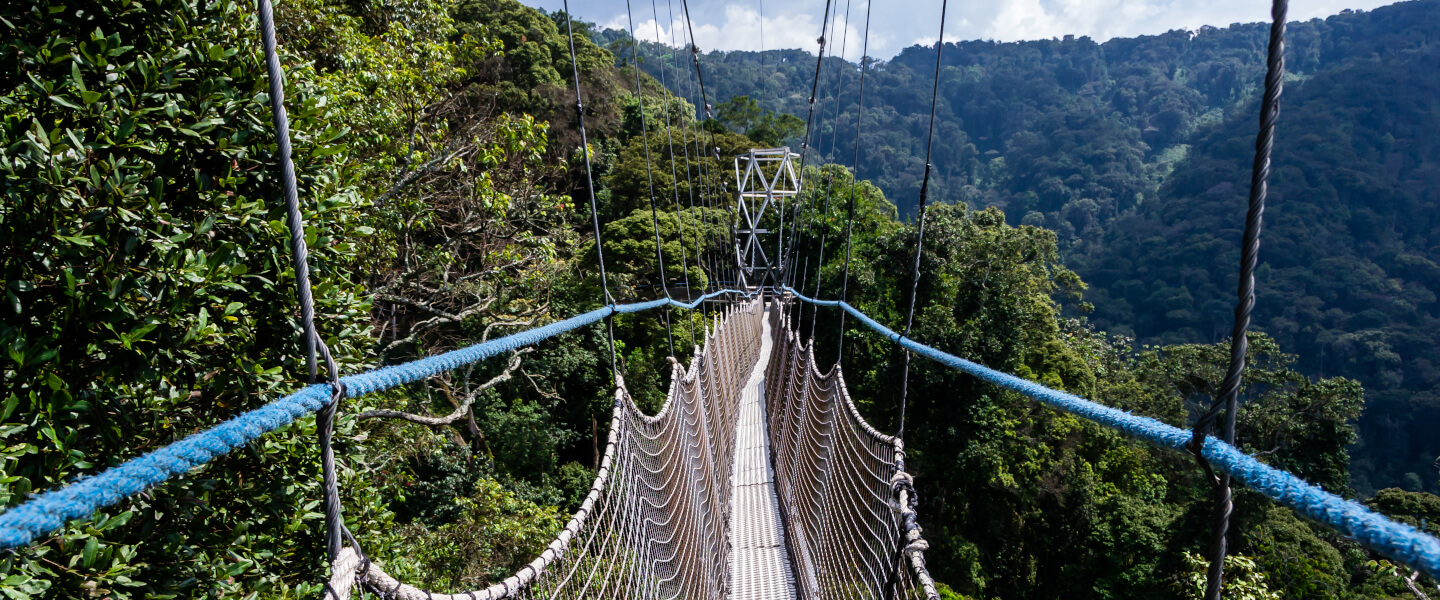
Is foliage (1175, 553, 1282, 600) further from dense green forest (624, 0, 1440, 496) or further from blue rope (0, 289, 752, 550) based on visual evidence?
blue rope (0, 289, 752, 550)

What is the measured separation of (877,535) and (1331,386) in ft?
42.2

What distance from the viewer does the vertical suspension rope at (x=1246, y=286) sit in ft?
1.85

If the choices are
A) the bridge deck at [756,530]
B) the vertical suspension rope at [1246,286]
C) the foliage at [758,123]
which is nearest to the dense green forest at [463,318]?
the foliage at [758,123]

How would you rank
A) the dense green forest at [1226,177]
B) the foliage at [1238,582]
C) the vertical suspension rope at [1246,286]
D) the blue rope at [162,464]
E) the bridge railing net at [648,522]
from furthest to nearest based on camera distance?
the dense green forest at [1226,177]
the foliage at [1238,582]
the bridge railing net at [648,522]
the vertical suspension rope at [1246,286]
the blue rope at [162,464]

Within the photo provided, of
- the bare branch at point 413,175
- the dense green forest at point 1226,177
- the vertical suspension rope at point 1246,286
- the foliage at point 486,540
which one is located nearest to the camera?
the vertical suspension rope at point 1246,286

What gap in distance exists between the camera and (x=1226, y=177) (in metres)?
32.7

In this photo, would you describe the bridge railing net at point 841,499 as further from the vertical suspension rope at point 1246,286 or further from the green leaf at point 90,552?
the green leaf at point 90,552

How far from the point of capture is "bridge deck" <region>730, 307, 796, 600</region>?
3035 mm

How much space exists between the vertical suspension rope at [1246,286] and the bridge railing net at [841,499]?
2.16 feet

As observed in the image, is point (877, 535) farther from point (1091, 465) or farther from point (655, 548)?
point (1091, 465)

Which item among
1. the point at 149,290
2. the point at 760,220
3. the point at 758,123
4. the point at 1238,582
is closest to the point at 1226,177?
the point at 758,123

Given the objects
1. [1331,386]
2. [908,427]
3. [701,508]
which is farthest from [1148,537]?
[701,508]

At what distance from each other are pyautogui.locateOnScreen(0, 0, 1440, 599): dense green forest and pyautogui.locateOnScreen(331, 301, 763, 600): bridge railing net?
0.60 meters

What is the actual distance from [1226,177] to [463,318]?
3748 cm
